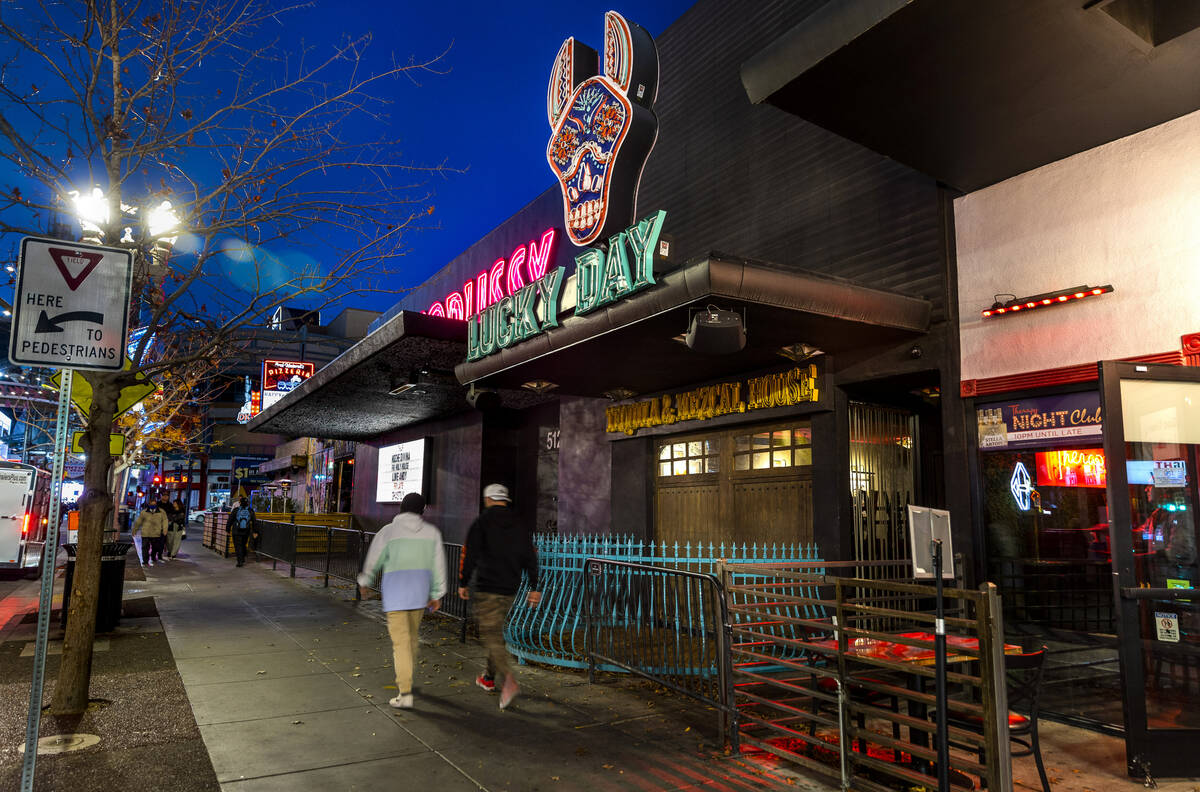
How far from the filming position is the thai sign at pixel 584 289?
734 centimetres

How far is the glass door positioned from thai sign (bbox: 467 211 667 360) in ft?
12.7

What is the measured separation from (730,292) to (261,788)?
16.6 feet

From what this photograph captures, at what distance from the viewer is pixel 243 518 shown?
20906mm

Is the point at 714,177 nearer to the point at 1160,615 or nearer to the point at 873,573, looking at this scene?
the point at 873,573

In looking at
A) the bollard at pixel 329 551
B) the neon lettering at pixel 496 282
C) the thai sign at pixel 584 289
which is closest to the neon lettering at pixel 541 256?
the neon lettering at pixel 496 282

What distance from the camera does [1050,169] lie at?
23.0 ft

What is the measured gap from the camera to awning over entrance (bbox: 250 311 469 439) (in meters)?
11.8

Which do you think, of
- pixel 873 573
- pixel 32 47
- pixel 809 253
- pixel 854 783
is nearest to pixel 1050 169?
pixel 809 253

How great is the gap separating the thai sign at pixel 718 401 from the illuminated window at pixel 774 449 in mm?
440

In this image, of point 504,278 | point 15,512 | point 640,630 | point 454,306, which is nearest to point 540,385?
point 640,630

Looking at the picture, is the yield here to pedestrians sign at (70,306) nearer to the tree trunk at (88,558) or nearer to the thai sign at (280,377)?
the tree trunk at (88,558)

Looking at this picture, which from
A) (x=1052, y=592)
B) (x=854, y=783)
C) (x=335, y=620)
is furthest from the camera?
(x=335, y=620)

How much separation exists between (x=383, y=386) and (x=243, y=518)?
822cm

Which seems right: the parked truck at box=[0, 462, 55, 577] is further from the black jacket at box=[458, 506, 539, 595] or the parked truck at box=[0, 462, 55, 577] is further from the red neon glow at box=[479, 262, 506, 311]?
the black jacket at box=[458, 506, 539, 595]
